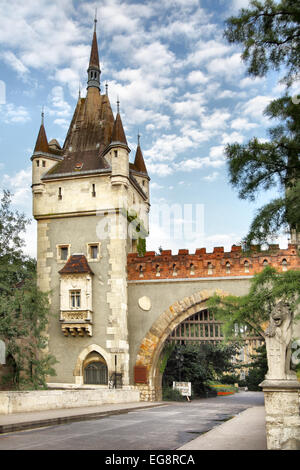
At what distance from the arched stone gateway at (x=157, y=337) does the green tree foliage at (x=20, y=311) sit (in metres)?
4.03

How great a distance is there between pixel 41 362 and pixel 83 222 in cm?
711

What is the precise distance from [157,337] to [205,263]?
4000 millimetres

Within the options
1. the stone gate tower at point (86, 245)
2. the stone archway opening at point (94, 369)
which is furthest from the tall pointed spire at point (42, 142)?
the stone archway opening at point (94, 369)

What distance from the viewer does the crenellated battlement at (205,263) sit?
21.5 metres

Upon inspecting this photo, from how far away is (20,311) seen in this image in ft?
61.6

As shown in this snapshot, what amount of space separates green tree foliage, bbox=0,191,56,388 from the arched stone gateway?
13.2 feet

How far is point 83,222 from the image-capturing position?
76.3 feet

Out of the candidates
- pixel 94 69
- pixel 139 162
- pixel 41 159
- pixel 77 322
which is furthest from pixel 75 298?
pixel 94 69

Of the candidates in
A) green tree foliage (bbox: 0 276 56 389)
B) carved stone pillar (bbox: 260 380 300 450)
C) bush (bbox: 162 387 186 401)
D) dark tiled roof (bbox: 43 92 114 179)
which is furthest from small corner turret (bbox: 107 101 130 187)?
carved stone pillar (bbox: 260 380 300 450)

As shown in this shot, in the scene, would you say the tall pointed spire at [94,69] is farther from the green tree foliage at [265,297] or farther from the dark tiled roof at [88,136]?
the green tree foliage at [265,297]

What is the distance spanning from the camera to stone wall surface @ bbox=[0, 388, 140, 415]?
12406 millimetres

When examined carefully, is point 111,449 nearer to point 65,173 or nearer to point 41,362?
point 41,362

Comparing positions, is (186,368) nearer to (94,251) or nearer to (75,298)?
(75,298)
